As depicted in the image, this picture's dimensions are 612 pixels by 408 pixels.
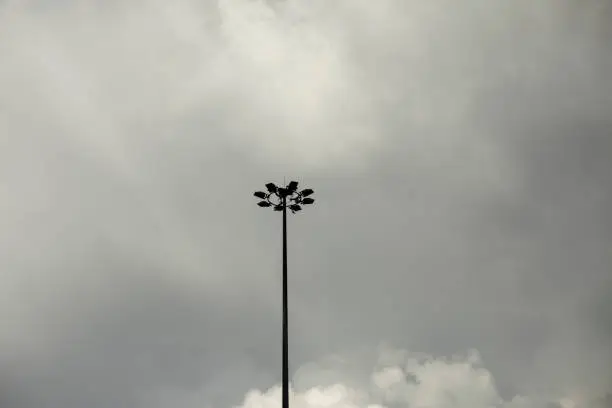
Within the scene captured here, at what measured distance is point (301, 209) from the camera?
2708 cm

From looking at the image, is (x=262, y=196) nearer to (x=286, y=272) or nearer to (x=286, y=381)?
(x=286, y=272)

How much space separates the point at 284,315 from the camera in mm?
21938

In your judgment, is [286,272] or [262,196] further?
[262,196]

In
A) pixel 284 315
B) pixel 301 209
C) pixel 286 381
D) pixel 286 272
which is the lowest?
pixel 286 381

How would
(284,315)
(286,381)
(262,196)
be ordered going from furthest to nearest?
(262,196) → (284,315) → (286,381)

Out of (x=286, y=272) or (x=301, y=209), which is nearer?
(x=286, y=272)

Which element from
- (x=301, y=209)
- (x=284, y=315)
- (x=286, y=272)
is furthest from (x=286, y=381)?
(x=301, y=209)

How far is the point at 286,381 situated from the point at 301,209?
9869 mm

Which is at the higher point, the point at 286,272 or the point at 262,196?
the point at 262,196

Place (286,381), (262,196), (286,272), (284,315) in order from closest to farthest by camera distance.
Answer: (286,381) → (284,315) → (286,272) → (262,196)

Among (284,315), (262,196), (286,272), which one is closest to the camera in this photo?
(284,315)

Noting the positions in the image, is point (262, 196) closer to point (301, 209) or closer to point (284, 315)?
point (301, 209)

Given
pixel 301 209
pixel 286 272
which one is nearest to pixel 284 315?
pixel 286 272

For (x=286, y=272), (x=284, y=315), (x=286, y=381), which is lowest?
(x=286, y=381)
